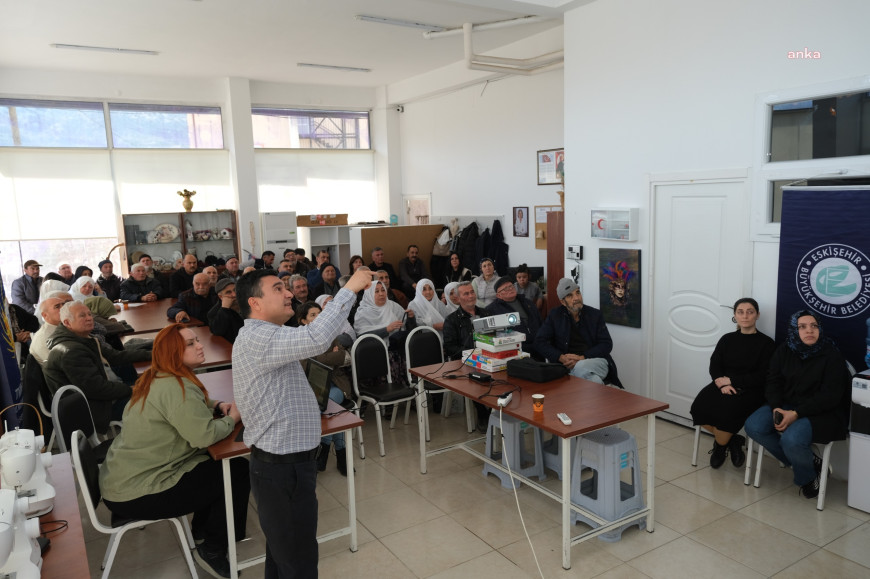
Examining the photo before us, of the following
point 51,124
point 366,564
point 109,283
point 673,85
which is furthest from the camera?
point 51,124

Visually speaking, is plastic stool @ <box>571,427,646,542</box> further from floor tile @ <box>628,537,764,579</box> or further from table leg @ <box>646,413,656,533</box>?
floor tile @ <box>628,537,764,579</box>

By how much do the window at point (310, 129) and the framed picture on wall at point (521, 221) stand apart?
4172 millimetres

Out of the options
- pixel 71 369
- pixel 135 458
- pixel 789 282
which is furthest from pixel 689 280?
pixel 71 369

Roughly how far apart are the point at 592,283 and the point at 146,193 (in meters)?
7.49

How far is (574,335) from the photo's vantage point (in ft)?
16.9

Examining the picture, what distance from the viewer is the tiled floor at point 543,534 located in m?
3.28

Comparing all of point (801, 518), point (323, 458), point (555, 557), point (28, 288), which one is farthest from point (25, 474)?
point (28, 288)

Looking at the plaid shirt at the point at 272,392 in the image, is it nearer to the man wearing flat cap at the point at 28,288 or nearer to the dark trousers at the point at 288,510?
the dark trousers at the point at 288,510

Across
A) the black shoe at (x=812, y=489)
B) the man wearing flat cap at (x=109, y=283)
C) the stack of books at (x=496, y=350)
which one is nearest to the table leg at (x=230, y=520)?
the stack of books at (x=496, y=350)

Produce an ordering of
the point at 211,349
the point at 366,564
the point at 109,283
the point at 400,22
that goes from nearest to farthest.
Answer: the point at 366,564 → the point at 211,349 → the point at 400,22 → the point at 109,283

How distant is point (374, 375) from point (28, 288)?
5.74 meters

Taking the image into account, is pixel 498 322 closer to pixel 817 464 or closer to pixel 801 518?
pixel 801 518

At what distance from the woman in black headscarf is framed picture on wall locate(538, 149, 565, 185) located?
413cm

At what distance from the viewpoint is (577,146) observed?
5.92m
